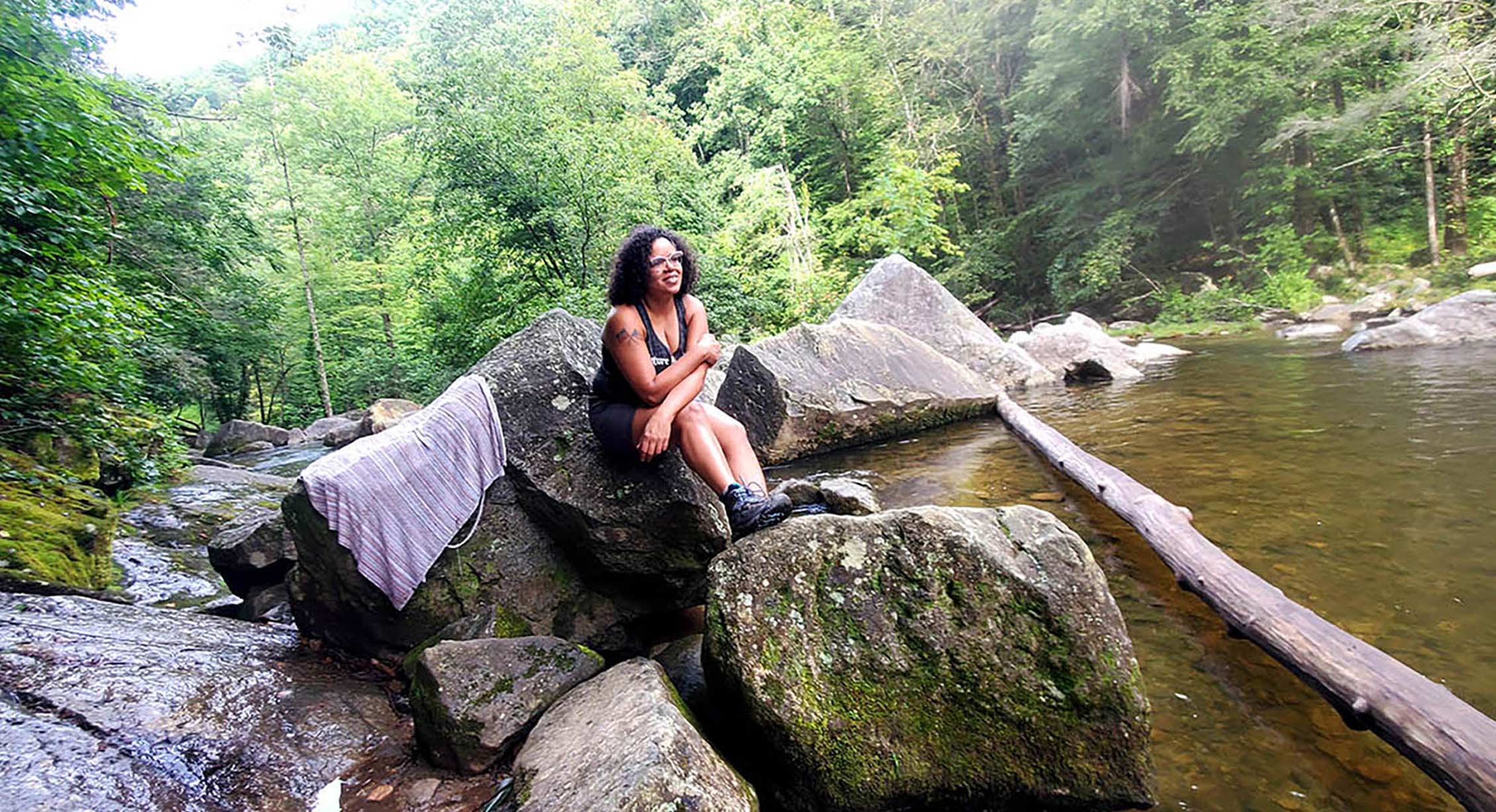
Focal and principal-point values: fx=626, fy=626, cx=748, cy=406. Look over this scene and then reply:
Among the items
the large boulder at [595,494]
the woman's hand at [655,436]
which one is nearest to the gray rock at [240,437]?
the large boulder at [595,494]

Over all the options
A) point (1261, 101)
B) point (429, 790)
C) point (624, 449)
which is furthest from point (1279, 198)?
point (429, 790)

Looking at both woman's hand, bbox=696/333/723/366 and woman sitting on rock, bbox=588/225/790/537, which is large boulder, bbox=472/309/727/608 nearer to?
woman sitting on rock, bbox=588/225/790/537

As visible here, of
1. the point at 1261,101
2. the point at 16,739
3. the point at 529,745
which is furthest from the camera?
the point at 1261,101

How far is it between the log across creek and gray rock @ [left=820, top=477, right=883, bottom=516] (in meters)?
1.59

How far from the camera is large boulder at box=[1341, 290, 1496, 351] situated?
941 cm

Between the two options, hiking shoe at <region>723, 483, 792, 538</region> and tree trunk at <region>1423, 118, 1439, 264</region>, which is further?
tree trunk at <region>1423, 118, 1439, 264</region>

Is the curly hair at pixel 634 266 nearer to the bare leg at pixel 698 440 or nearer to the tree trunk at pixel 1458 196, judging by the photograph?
the bare leg at pixel 698 440

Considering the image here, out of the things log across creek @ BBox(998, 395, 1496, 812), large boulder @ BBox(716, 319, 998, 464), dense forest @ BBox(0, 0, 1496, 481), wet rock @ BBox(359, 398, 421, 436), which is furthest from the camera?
wet rock @ BBox(359, 398, 421, 436)

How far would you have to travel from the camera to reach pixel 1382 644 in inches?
101

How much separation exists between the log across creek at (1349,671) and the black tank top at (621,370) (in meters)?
2.75

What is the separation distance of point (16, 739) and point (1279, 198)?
24.5 metres

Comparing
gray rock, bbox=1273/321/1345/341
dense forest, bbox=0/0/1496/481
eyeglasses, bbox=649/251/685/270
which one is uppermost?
dense forest, bbox=0/0/1496/481

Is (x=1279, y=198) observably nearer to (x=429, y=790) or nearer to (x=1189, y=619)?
(x=1189, y=619)

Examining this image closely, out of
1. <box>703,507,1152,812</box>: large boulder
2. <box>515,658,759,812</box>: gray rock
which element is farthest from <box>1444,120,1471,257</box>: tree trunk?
<box>515,658,759,812</box>: gray rock
